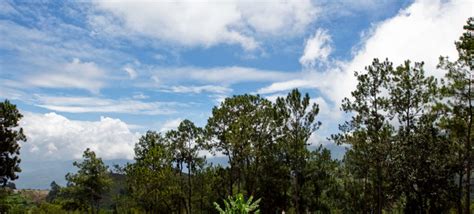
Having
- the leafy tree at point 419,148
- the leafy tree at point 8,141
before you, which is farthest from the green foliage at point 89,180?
the leafy tree at point 419,148

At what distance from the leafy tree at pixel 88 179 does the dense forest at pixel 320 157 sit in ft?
0.66

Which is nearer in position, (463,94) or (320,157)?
(463,94)

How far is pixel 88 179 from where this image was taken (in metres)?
72.1

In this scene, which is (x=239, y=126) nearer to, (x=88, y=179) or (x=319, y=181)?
(x=319, y=181)

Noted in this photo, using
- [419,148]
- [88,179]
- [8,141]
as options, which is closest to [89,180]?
[88,179]

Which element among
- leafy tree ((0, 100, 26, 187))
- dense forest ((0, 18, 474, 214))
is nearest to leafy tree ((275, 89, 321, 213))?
dense forest ((0, 18, 474, 214))

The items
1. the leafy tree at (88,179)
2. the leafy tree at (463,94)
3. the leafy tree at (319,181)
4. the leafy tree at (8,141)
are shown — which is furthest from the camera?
the leafy tree at (88,179)

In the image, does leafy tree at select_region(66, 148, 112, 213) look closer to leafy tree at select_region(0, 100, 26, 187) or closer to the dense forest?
the dense forest

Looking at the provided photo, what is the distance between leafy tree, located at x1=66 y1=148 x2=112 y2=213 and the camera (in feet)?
237

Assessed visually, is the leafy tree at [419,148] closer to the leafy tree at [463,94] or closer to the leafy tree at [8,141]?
the leafy tree at [463,94]

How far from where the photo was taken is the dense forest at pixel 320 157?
118 ft

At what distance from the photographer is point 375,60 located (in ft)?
118

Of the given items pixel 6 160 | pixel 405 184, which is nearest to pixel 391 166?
pixel 405 184

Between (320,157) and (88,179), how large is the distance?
126 ft
